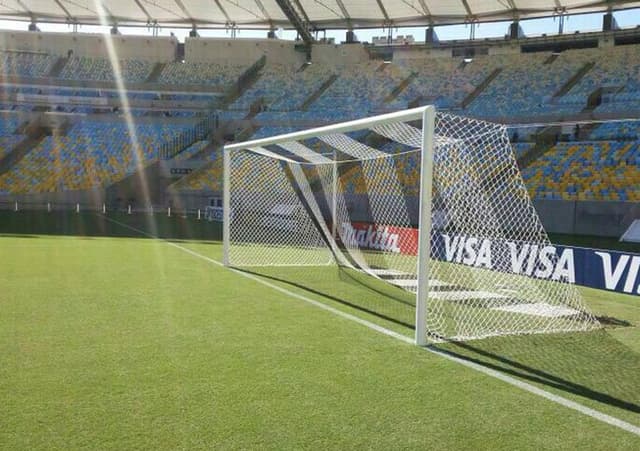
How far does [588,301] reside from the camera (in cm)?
843

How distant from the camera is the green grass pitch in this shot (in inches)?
138

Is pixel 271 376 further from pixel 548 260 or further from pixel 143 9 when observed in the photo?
pixel 143 9

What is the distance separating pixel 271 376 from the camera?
4.54 meters

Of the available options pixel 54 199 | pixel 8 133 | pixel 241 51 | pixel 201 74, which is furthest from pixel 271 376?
pixel 241 51

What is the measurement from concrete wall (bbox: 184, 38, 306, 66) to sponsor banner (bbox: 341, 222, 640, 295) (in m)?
29.1

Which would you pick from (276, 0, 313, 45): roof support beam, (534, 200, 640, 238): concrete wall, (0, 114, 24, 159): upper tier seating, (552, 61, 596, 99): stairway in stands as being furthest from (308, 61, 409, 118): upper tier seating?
(0, 114, 24, 159): upper tier seating

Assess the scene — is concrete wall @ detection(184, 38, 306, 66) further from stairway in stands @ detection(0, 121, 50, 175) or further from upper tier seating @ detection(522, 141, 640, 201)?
upper tier seating @ detection(522, 141, 640, 201)

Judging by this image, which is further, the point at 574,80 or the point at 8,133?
the point at 8,133

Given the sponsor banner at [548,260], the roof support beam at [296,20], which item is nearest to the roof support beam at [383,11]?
the roof support beam at [296,20]

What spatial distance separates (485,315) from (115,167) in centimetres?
2829

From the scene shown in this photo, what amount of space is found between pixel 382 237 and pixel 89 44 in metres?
33.2

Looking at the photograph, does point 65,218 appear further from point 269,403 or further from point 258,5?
point 269,403

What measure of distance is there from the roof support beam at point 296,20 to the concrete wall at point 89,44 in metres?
9.68

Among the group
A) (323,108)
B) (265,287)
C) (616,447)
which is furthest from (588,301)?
(323,108)
